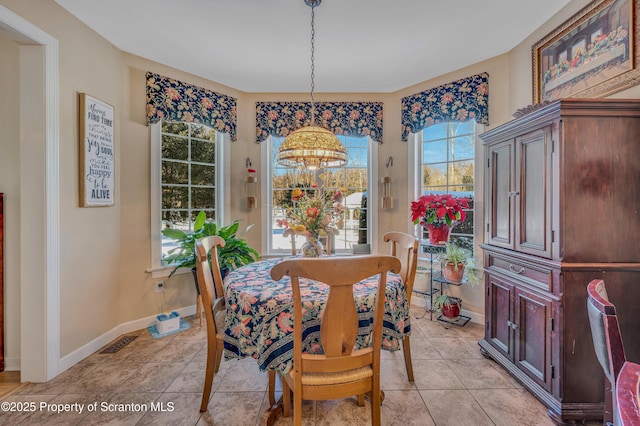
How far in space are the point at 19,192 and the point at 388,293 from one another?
2.77 m

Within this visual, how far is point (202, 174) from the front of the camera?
3.44m

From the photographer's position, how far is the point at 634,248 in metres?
1.58

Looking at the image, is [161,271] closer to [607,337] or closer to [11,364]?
[11,364]

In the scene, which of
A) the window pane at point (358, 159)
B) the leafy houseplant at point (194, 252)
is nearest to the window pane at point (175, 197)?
the leafy houseplant at point (194, 252)

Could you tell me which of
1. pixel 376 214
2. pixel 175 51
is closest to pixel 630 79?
pixel 376 214

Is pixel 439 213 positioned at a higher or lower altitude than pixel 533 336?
higher

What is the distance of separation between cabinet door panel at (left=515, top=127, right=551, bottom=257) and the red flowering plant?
67cm

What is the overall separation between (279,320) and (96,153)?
232cm

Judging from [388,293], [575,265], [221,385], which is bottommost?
[221,385]

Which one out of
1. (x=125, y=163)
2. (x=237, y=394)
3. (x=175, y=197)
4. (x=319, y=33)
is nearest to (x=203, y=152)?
(x=175, y=197)

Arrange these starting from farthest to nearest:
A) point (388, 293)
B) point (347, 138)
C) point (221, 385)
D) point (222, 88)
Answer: point (347, 138), point (222, 88), point (221, 385), point (388, 293)

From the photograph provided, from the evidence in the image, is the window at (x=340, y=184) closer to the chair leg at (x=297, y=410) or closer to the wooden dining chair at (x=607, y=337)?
the chair leg at (x=297, y=410)

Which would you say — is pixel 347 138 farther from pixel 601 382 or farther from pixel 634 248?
pixel 601 382

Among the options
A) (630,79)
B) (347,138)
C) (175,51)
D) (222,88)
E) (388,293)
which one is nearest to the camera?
(388,293)
